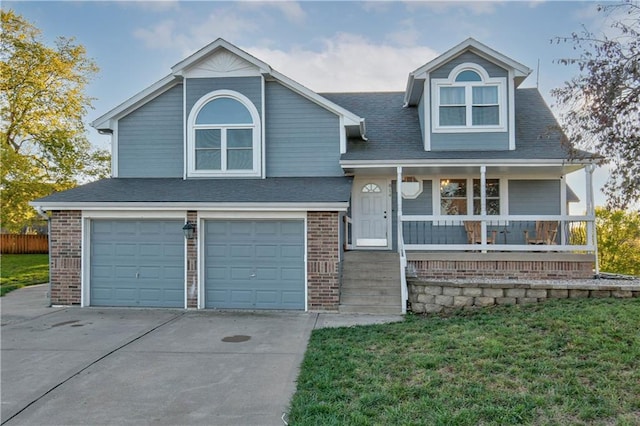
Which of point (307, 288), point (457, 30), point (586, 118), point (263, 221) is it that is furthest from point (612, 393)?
point (457, 30)

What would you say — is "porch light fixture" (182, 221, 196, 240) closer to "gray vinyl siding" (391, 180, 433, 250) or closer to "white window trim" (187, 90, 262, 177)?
"white window trim" (187, 90, 262, 177)

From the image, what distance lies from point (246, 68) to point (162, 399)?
8.90m

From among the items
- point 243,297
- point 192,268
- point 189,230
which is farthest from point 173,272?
point 243,297

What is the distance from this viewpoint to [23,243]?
27.2 metres

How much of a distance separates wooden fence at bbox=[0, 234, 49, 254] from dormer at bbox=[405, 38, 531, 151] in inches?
1062

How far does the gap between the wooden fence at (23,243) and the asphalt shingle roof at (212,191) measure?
20.4m

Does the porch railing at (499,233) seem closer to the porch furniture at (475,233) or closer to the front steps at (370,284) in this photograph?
the porch furniture at (475,233)

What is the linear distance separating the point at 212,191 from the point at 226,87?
3084mm

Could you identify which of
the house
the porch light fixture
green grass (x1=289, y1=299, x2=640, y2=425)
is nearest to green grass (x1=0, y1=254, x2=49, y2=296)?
the house

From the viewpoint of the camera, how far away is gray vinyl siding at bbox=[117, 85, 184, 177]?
11625 millimetres

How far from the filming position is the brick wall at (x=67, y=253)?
9852 mm

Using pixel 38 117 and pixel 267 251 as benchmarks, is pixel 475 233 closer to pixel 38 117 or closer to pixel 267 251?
pixel 267 251

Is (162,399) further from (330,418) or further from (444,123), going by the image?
(444,123)

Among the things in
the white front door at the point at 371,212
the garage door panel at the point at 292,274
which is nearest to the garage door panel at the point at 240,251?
the garage door panel at the point at 292,274
